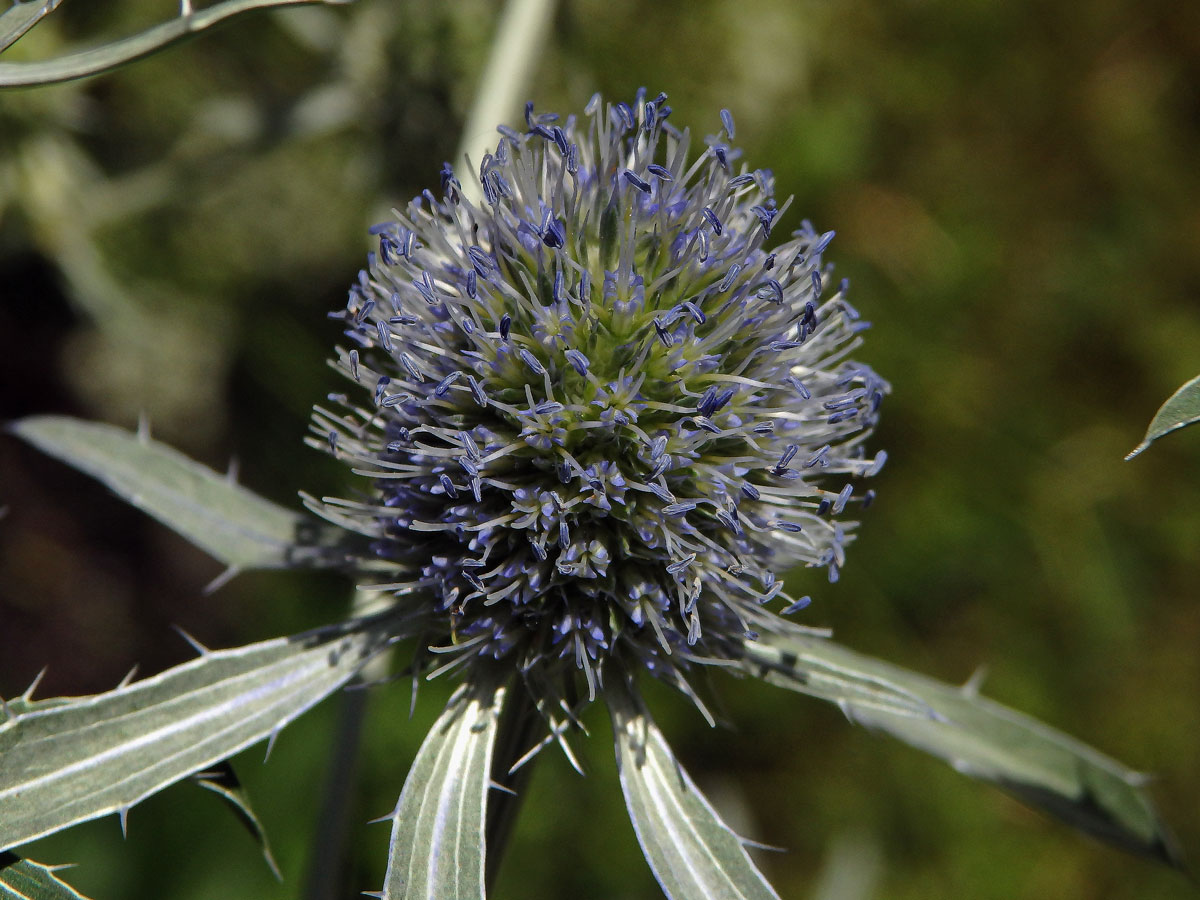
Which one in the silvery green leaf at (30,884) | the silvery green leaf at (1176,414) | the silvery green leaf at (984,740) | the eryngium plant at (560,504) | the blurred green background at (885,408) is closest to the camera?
the silvery green leaf at (1176,414)

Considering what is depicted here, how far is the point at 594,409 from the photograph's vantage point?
104 centimetres

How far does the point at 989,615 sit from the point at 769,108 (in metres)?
1.41

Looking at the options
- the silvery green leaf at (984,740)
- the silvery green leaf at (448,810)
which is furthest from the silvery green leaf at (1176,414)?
the silvery green leaf at (448,810)

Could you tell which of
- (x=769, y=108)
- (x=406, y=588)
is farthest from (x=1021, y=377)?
(x=406, y=588)

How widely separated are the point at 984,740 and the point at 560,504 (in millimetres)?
660

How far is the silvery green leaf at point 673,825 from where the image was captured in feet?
3.22

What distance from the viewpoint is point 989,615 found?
241 centimetres

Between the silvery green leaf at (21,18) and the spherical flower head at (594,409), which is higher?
the silvery green leaf at (21,18)

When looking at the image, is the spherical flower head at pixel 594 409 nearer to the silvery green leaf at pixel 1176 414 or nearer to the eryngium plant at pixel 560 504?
the eryngium plant at pixel 560 504

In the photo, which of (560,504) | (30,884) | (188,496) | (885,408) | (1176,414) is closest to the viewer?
(1176,414)

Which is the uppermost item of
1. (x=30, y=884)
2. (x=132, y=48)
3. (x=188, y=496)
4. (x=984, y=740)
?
(x=132, y=48)

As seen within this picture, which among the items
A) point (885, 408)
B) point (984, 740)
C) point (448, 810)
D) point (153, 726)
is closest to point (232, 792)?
point (153, 726)

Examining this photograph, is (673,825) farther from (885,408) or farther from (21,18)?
(885,408)

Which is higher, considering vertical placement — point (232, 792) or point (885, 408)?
point (885, 408)
